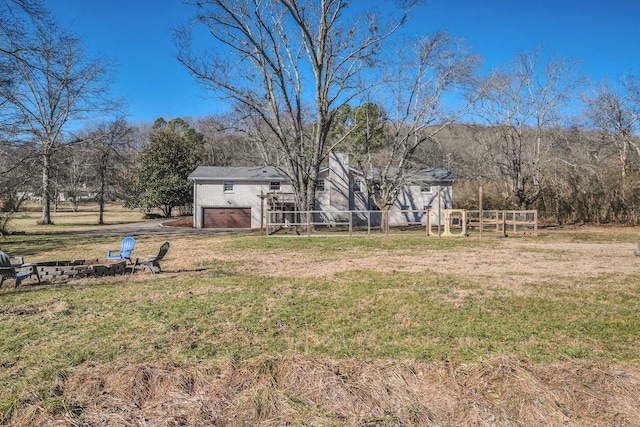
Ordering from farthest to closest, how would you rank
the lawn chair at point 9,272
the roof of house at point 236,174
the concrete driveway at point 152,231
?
the roof of house at point 236,174 < the concrete driveway at point 152,231 < the lawn chair at point 9,272

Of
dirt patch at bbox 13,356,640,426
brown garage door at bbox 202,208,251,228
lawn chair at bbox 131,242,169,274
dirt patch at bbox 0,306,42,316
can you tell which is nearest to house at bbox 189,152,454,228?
brown garage door at bbox 202,208,251,228

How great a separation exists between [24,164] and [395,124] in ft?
73.1

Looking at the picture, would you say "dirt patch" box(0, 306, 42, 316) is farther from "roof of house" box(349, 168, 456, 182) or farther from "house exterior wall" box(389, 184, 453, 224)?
"house exterior wall" box(389, 184, 453, 224)

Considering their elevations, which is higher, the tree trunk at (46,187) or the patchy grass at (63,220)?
the tree trunk at (46,187)

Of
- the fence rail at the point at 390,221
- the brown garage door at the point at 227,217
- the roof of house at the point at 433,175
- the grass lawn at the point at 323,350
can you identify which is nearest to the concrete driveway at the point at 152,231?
the brown garage door at the point at 227,217

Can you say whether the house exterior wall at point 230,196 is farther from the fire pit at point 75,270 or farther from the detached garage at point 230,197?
the fire pit at point 75,270

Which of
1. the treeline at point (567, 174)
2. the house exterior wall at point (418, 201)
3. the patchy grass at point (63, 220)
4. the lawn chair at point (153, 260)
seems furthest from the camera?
the house exterior wall at point (418, 201)

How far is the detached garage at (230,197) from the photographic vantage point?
2997cm

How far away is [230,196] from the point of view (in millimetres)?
30391

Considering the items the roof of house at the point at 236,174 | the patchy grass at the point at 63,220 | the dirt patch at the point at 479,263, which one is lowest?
the dirt patch at the point at 479,263

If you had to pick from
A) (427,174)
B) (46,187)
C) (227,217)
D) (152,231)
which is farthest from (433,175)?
(46,187)

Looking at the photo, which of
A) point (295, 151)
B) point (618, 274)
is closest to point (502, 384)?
point (618, 274)

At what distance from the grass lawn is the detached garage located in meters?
21.2

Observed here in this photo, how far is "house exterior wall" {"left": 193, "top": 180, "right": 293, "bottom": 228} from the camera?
29953 millimetres
